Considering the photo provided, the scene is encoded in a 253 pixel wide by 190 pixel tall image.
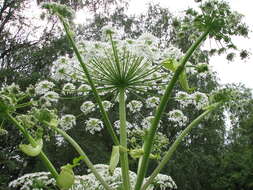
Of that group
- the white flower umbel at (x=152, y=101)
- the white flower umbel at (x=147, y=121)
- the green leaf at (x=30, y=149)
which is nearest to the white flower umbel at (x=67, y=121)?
the white flower umbel at (x=147, y=121)

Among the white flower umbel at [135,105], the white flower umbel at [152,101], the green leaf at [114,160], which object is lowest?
the green leaf at [114,160]

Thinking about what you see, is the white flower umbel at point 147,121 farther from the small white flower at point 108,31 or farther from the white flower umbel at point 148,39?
the small white flower at point 108,31

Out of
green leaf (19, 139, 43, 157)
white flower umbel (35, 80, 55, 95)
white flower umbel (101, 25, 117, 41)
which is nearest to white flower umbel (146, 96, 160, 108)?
white flower umbel (101, 25, 117, 41)

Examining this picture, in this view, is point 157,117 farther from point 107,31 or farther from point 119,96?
point 107,31

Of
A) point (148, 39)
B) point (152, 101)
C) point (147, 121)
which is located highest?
point (148, 39)

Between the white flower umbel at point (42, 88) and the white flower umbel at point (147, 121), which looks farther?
the white flower umbel at point (147, 121)

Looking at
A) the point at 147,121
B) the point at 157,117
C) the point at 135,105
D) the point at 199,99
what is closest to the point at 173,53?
the point at 199,99

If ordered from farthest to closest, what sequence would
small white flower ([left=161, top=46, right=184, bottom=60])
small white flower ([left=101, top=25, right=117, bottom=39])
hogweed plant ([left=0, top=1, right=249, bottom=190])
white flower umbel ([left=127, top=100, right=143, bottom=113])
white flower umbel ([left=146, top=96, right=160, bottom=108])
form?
white flower umbel ([left=127, top=100, right=143, bottom=113]) → white flower umbel ([left=146, top=96, right=160, bottom=108]) → small white flower ([left=161, top=46, right=184, bottom=60]) → small white flower ([left=101, top=25, right=117, bottom=39]) → hogweed plant ([left=0, top=1, right=249, bottom=190])

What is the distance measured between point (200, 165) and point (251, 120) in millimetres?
4427

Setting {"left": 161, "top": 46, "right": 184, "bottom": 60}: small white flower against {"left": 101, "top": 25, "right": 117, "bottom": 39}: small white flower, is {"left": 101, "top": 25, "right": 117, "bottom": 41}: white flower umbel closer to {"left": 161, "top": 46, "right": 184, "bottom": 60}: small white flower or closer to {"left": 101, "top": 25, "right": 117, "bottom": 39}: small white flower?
{"left": 101, "top": 25, "right": 117, "bottom": 39}: small white flower

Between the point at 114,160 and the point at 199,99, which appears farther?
the point at 199,99

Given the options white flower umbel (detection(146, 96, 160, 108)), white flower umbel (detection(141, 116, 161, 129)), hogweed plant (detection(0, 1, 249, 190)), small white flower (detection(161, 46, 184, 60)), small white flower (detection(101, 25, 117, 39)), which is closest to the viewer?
hogweed plant (detection(0, 1, 249, 190))

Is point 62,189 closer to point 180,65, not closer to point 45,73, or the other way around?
point 180,65

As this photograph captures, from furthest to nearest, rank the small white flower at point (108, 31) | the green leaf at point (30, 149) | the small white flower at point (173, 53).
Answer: the small white flower at point (173, 53) < the small white flower at point (108, 31) < the green leaf at point (30, 149)
